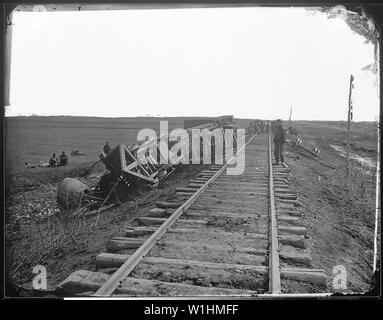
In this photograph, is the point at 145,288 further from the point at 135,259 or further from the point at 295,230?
the point at 295,230

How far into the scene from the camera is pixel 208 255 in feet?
12.9

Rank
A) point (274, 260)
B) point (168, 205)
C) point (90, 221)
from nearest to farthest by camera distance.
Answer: point (274, 260)
point (168, 205)
point (90, 221)

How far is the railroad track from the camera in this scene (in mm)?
3336

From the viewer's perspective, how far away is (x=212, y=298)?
3.25m

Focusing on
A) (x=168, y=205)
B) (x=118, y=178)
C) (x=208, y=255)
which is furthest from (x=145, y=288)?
(x=118, y=178)

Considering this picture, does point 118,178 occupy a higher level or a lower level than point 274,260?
higher

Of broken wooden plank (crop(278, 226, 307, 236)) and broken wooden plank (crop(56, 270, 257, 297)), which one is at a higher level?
broken wooden plank (crop(278, 226, 307, 236))
